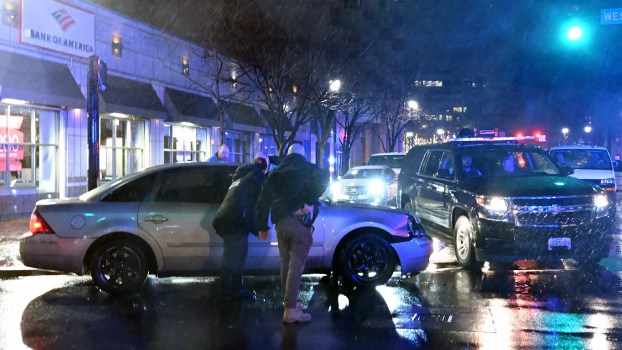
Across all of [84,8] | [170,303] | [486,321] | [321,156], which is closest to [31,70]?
[84,8]

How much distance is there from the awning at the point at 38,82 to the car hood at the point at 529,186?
34.5 ft

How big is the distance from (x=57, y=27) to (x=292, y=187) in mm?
12885

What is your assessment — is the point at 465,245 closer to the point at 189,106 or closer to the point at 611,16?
the point at 611,16

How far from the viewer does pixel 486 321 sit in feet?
21.5

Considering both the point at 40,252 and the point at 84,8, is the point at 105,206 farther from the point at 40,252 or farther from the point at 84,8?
the point at 84,8

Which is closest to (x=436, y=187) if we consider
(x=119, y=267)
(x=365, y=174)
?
(x=119, y=267)

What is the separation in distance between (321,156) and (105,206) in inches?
1030

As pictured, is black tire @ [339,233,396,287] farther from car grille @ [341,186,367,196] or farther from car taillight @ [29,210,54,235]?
car grille @ [341,186,367,196]

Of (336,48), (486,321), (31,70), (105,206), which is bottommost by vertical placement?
(486,321)

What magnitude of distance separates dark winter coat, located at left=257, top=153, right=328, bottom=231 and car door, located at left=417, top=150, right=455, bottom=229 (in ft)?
15.0

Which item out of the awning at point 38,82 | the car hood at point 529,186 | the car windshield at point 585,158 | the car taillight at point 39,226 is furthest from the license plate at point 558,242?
the awning at point 38,82

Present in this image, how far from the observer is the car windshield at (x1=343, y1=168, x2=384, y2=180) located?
20422 mm

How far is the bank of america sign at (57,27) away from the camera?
15.7 m

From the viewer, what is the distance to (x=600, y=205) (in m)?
9.10
